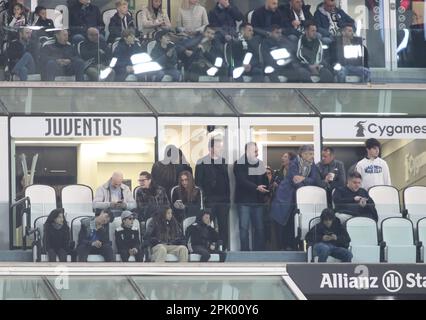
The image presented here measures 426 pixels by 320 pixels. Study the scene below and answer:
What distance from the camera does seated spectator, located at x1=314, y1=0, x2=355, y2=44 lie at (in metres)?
36.8

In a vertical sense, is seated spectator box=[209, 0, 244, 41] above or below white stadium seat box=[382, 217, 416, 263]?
above

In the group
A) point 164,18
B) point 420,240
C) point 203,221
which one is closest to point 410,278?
point 420,240

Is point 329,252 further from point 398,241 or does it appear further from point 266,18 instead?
point 266,18

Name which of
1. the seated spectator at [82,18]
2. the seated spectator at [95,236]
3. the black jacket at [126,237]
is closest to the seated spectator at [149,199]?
the black jacket at [126,237]

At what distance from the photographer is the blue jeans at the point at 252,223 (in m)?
34.5

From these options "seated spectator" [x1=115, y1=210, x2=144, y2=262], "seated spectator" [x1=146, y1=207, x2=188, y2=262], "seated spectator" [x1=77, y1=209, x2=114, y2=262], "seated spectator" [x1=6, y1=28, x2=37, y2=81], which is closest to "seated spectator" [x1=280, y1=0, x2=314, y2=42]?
"seated spectator" [x1=6, y1=28, x2=37, y2=81]

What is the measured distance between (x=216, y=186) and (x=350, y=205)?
74.2 inches

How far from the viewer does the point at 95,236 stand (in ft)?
111

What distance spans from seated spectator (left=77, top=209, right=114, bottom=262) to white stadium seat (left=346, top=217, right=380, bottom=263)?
332cm

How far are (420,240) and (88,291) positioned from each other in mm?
4716

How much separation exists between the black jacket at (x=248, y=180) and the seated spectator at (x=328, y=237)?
→ 38.7 inches

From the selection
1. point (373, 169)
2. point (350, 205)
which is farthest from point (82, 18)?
point (350, 205)

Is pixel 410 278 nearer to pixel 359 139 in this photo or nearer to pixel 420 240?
Answer: pixel 420 240

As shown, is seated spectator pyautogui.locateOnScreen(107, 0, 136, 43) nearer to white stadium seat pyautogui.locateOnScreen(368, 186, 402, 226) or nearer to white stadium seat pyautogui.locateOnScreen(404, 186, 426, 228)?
white stadium seat pyautogui.locateOnScreen(368, 186, 402, 226)
